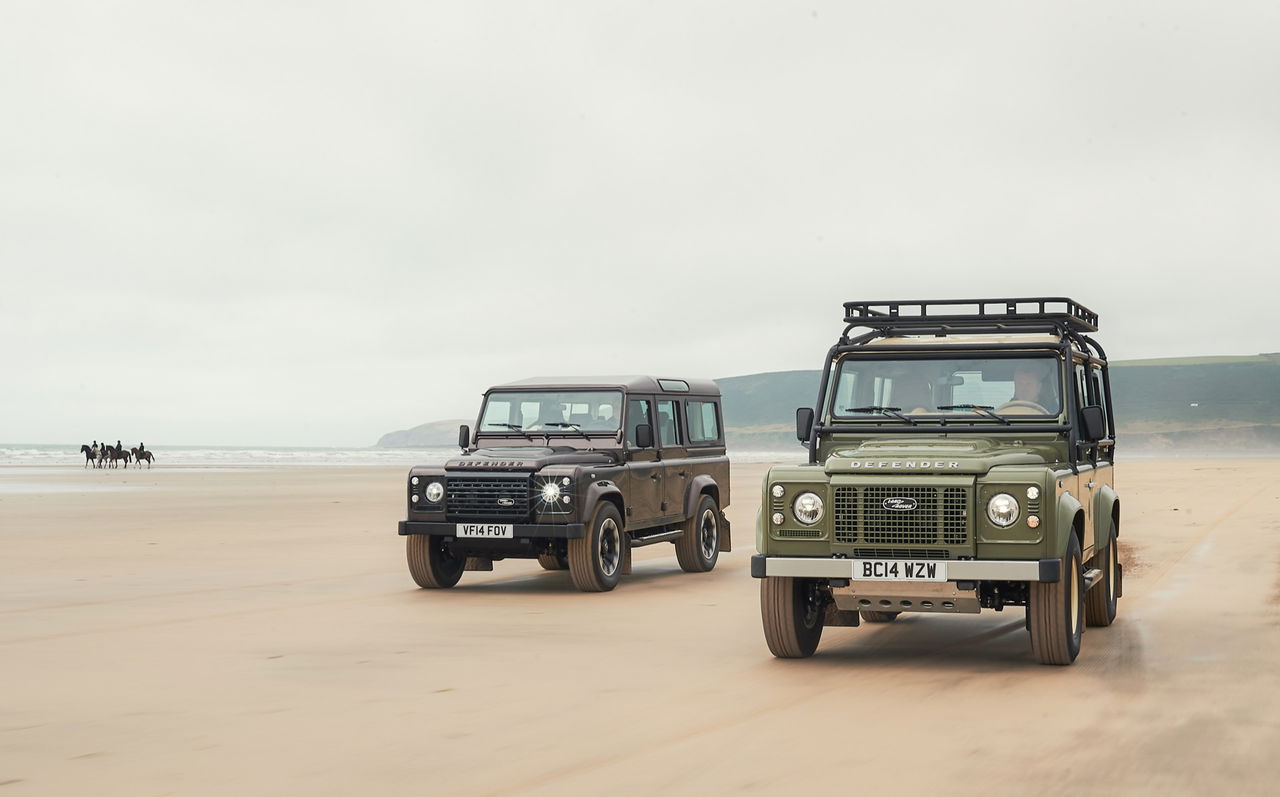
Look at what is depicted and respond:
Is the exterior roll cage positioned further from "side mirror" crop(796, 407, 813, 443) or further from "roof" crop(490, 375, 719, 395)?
"roof" crop(490, 375, 719, 395)

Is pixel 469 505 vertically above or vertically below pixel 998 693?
above

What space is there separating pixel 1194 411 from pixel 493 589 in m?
198

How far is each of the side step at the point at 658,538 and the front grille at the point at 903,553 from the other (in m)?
6.63

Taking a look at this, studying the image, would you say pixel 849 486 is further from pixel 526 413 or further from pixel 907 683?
pixel 526 413

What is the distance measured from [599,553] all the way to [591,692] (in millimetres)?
5911

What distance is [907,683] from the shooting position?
348 inches

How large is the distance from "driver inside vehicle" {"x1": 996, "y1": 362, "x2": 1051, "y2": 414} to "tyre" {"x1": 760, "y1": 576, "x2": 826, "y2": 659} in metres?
1.99

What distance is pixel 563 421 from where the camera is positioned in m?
15.8

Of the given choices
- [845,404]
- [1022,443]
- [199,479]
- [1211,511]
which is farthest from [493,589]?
[199,479]

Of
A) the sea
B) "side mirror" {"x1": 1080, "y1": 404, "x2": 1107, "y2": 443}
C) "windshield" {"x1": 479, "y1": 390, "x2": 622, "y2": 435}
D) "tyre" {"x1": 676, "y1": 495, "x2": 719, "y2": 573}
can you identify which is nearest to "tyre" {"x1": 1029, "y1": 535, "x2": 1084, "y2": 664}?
"side mirror" {"x1": 1080, "y1": 404, "x2": 1107, "y2": 443}

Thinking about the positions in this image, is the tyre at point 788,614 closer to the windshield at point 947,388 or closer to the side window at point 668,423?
the windshield at point 947,388

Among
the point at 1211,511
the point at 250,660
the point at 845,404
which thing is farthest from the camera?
the point at 1211,511

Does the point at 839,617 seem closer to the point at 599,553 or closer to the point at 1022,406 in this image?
the point at 1022,406

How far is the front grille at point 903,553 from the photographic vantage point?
898 cm
